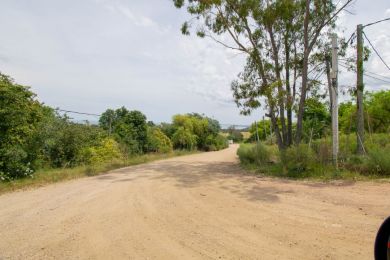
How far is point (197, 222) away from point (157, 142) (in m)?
25.0

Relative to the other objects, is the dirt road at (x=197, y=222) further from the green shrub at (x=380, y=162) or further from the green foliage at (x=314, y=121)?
the green foliage at (x=314, y=121)

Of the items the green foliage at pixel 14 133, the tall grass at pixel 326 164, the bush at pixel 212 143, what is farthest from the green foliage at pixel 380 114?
the green foliage at pixel 14 133

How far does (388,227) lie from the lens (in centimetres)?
284

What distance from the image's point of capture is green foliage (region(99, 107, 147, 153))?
25016 millimetres

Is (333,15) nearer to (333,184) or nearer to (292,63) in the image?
(292,63)

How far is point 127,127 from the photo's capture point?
25.8 m

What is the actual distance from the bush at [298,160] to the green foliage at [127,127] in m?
13.8

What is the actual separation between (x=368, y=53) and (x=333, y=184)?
6.47 m

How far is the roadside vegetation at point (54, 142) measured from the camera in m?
12.7

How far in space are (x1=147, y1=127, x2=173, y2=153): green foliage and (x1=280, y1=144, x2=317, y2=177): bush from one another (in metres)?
17.7

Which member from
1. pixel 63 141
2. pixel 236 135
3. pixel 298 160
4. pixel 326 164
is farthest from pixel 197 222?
pixel 236 135

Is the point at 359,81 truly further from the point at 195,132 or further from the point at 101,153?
the point at 195,132

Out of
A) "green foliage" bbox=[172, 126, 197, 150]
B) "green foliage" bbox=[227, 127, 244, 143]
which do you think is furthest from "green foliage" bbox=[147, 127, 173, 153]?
"green foliage" bbox=[227, 127, 244, 143]

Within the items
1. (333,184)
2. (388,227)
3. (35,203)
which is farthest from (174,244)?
(333,184)
